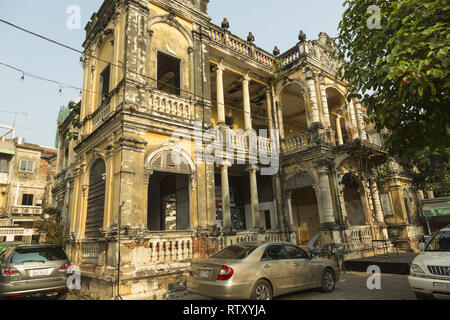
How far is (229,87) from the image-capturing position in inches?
652

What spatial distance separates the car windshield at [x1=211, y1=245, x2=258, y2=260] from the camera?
21.4 feet

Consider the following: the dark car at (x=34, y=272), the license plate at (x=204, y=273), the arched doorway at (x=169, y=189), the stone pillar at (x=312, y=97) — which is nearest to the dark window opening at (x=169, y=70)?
the arched doorway at (x=169, y=189)

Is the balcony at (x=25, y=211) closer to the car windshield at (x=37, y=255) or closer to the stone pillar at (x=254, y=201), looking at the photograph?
the car windshield at (x=37, y=255)

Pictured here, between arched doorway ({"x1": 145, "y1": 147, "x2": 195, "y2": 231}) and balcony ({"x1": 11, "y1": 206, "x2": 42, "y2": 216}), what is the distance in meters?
25.5

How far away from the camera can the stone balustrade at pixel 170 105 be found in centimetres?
1055

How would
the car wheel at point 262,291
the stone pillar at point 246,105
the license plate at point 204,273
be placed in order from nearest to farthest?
the car wheel at point 262,291 → the license plate at point 204,273 → the stone pillar at point 246,105

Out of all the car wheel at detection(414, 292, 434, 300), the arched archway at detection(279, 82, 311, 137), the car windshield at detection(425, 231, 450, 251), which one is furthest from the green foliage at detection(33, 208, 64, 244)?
the car windshield at detection(425, 231, 450, 251)

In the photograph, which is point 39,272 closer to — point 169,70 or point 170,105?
point 170,105

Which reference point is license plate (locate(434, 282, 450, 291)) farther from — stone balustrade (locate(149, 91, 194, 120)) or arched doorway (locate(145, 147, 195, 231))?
stone balustrade (locate(149, 91, 194, 120))

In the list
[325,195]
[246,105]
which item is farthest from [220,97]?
[325,195]

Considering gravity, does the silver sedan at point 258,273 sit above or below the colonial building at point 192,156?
below

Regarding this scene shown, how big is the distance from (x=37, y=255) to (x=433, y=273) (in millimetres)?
9944
